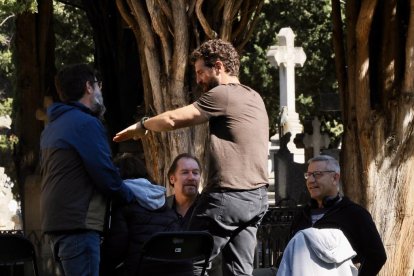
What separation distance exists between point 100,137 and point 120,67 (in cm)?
996

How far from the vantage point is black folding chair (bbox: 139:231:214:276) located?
643cm

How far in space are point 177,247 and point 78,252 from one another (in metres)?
0.68

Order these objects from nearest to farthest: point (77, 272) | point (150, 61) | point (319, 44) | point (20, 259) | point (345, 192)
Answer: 1. point (77, 272)
2. point (20, 259)
3. point (150, 61)
4. point (345, 192)
5. point (319, 44)

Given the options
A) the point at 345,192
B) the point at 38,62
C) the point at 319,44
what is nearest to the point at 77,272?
the point at 345,192

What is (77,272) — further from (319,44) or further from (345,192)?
(319,44)

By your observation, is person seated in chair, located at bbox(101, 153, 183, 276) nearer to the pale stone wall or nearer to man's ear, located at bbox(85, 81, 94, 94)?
man's ear, located at bbox(85, 81, 94, 94)

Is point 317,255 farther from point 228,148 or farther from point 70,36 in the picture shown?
point 70,36

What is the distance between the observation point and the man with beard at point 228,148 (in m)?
6.47

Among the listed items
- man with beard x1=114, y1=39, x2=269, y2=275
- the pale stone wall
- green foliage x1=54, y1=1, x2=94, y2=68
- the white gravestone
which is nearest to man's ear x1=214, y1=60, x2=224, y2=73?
man with beard x1=114, y1=39, x2=269, y2=275

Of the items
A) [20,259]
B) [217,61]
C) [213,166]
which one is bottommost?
[20,259]

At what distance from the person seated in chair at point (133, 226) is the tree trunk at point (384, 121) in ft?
Result: 16.1

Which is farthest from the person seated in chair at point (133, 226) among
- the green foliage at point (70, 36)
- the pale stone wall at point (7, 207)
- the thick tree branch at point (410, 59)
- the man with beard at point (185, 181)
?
the pale stone wall at point (7, 207)

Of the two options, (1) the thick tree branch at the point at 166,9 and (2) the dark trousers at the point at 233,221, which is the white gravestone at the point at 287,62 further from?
(2) the dark trousers at the point at 233,221

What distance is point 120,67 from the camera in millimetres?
16031
